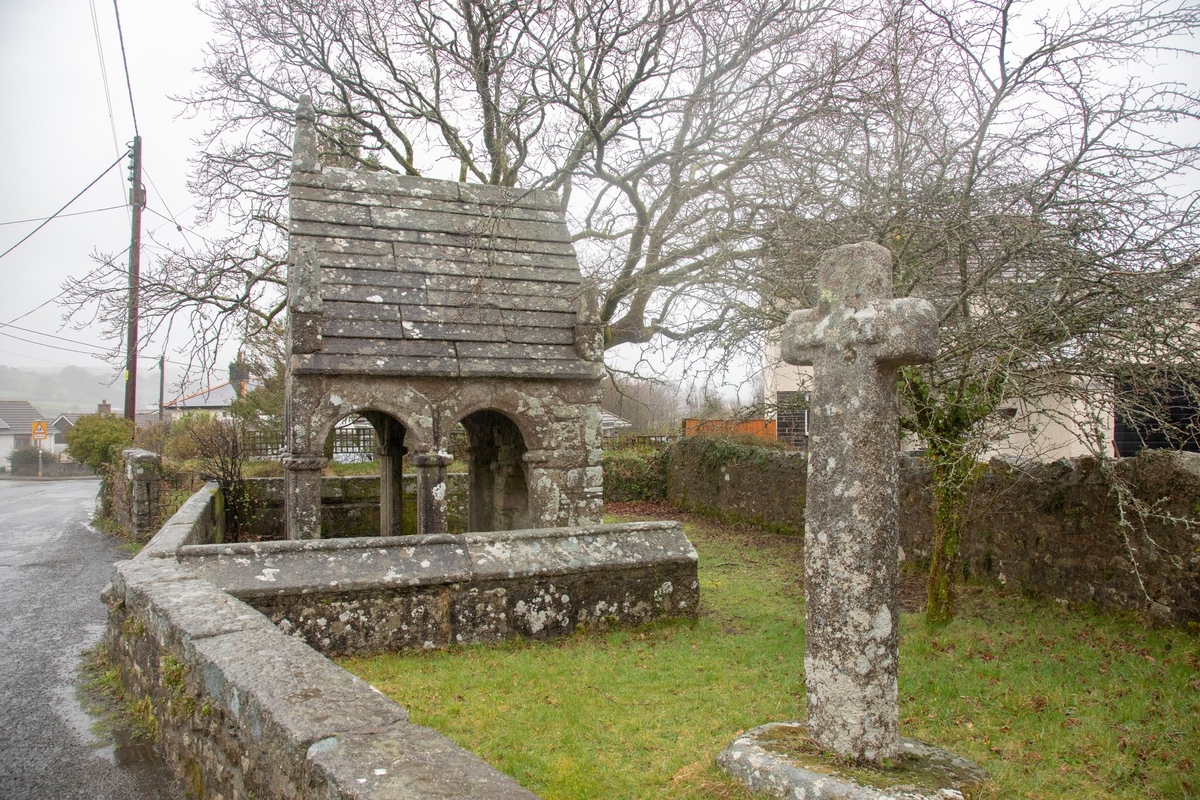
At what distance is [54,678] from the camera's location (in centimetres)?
611

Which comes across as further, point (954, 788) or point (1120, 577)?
point (1120, 577)

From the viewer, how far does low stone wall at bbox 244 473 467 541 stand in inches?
512

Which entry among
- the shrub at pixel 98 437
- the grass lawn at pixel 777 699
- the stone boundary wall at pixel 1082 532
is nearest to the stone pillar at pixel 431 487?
the grass lawn at pixel 777 699

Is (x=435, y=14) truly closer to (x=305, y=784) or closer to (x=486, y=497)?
(x=486, y=497)

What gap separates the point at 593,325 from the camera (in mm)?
9102

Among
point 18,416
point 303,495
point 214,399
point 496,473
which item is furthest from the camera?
point 18,416

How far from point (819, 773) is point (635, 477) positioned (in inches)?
615

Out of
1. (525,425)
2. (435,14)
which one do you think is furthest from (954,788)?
(435,14)

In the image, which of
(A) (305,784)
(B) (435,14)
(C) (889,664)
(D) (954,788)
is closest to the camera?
(A) (305,784)

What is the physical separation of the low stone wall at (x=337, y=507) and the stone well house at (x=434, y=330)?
448cm

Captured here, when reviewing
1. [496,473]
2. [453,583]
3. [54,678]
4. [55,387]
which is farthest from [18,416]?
[55,387]

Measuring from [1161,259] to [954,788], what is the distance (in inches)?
147

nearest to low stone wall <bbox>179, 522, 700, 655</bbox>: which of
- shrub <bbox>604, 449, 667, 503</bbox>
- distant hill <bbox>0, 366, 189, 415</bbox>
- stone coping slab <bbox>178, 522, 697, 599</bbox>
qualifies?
stone coping slab <bbox>178, 522, 697, 599</bbox>

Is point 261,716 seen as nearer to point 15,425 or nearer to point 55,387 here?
point 15,425
